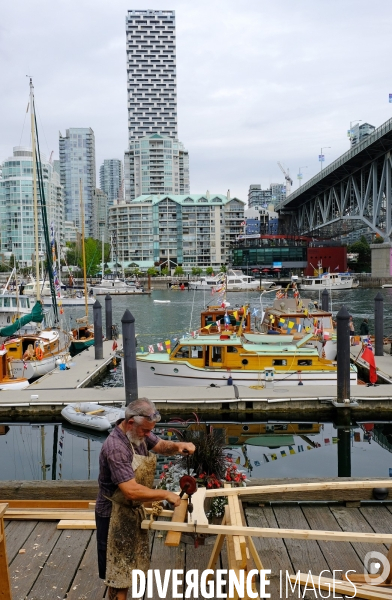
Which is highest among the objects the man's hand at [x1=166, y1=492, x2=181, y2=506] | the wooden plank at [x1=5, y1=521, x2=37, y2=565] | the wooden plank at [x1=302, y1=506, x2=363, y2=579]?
the man's hand at [x1=166, y1=492, x2=181, y2=506]

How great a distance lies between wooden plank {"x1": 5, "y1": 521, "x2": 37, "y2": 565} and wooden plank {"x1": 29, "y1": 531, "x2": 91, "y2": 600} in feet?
1.21

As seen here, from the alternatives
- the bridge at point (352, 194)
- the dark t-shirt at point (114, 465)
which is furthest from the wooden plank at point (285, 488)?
the bridge at point (352, 194)

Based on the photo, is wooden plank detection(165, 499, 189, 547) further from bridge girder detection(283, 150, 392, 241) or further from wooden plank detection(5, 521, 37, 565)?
bridge girder detection(283, 150, 392, 241)

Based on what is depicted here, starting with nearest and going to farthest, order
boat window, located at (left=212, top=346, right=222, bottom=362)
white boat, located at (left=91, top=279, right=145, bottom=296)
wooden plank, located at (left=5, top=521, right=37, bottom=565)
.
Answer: wooden plank, located at (left=5, top=521, right=37, bottom=565)
boat window, located at (left=212, top=346, right=222, bottom=362)
white boat, located at (left=91, top=279, right=145, bottom=296)

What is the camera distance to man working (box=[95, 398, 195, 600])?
3.95 m

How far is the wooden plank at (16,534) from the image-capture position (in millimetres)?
5543

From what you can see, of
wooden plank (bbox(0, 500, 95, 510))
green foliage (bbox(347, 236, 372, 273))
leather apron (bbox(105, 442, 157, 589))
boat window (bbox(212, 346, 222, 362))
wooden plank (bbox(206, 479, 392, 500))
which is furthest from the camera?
green foliage (bbox(347, 236, 372, 273))

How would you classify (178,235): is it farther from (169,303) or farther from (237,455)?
(237,455)

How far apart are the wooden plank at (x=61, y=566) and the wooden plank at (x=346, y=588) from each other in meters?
2.04

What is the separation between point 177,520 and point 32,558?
2101 mm

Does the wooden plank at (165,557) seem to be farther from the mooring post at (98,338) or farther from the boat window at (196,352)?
the mooring post at (98,338)

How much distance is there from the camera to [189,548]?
550 centimetres

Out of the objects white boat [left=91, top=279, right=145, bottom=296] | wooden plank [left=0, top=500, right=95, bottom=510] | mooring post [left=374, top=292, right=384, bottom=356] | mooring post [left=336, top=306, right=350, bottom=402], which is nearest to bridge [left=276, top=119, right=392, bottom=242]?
white boat [left=91, top=279, right=145, bottom=296]

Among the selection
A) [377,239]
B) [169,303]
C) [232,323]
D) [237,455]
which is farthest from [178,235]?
[237,455]
